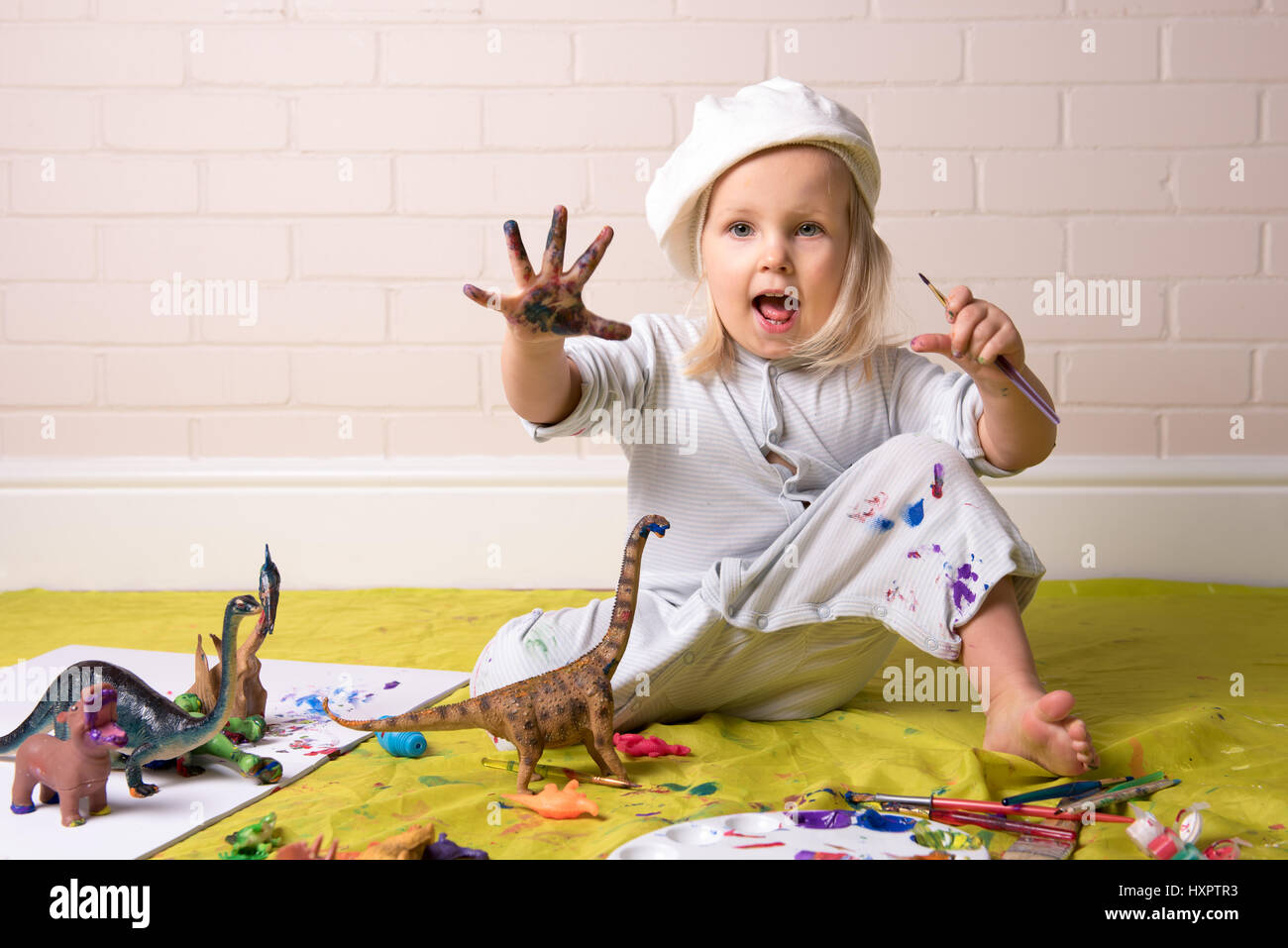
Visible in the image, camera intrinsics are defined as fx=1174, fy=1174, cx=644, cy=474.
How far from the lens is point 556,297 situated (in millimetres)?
980

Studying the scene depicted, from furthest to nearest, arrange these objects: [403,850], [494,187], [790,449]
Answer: [494,187]
[790,449]
[403,850]

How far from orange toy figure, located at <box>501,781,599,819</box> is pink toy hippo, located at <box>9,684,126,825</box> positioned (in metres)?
0.33

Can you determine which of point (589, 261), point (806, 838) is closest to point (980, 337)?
point (589, 261)

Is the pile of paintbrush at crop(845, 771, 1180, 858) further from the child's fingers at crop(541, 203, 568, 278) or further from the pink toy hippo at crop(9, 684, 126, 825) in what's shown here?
the pink toy hippo at crop(9, 684, 126, 825)

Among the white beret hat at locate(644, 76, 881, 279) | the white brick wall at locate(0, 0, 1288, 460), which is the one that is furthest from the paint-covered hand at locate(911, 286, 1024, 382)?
the white brick wall at locate(0, 0, 1288, 460)

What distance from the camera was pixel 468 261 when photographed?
1962 mm

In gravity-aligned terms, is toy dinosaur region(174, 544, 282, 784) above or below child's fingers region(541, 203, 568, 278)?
below

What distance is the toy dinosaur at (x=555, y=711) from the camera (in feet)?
3.29

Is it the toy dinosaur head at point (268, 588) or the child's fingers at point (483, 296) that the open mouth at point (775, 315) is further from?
the toy dinosaur head at point (268, 588)

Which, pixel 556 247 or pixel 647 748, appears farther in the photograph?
pixel 647 748

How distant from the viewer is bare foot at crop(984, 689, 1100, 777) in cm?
99

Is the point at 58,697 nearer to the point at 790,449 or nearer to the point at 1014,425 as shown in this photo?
the point at 790,449

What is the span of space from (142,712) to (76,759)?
0.06 metres

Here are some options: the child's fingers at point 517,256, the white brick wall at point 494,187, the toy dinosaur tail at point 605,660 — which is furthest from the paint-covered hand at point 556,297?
the white brick wall at point 494,187
